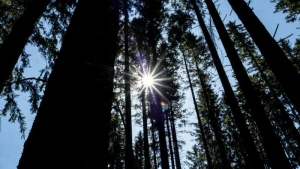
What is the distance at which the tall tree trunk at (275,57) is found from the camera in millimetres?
3145

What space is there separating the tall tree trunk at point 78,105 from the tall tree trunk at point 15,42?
5.32ft

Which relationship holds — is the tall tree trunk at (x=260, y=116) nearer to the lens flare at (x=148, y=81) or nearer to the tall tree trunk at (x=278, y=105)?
the lens flare at (x=148, y=81)

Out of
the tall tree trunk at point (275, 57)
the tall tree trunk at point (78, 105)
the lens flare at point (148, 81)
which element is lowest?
the tall tree trunk at point (78, 105)

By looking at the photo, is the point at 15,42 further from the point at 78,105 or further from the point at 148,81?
the point at 148,81

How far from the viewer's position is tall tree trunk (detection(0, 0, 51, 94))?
3326 mm

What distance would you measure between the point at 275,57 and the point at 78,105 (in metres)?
3.47

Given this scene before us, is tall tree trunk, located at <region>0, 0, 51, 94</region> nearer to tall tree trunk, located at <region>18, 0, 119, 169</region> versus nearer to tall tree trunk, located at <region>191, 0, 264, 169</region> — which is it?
tall tree trunk, located at <region>18, 0, 119, 169</region>

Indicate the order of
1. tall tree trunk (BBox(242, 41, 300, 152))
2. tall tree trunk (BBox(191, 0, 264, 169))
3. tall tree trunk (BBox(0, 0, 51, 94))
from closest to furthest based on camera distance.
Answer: tall tree trunk (BBox(0, 0, 51, 94))
tall tree trunk (BBox(191, 0, 264, 169))
tall tree trunk (BBox(242, 41, 300, 152))

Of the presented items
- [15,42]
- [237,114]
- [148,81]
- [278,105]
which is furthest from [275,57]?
[278,105]

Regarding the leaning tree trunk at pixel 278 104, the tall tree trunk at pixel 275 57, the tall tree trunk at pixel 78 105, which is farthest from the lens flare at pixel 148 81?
the leaning tree trunk at pixel 278 104

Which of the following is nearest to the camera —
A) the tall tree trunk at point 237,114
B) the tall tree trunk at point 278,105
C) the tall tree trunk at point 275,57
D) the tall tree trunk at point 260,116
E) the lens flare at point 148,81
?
the tall tree trunk at point 275,57

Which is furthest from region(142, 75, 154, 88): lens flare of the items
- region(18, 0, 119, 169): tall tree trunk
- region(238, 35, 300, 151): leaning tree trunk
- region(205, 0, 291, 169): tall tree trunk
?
region(238, 35, 300, 151): leaning tree trunk

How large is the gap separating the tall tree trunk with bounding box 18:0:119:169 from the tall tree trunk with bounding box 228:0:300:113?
289cm

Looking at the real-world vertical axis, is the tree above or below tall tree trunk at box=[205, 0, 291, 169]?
above
